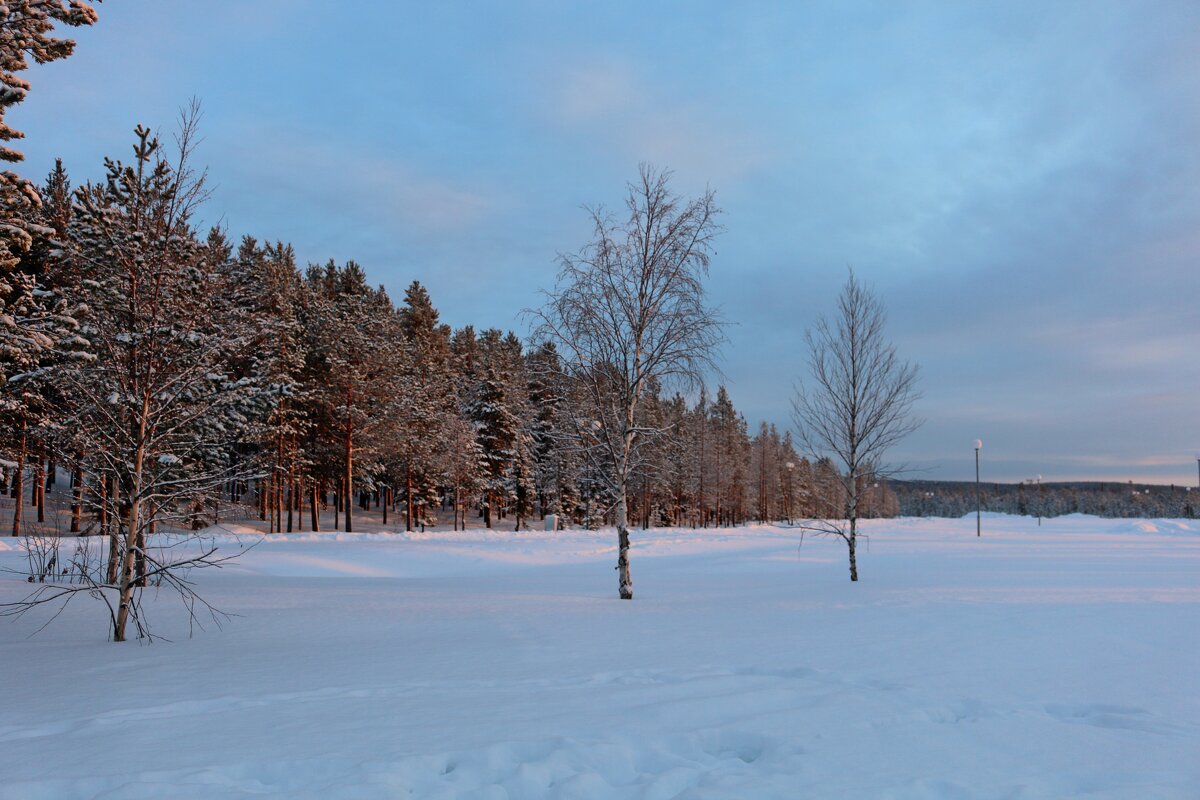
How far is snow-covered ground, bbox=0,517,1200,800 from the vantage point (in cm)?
429

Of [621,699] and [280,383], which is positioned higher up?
[280,383]

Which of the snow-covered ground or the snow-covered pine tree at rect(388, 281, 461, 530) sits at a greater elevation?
the snow-covered pine tree at rect(388, 281, 461, 530)

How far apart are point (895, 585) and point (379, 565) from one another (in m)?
16.6

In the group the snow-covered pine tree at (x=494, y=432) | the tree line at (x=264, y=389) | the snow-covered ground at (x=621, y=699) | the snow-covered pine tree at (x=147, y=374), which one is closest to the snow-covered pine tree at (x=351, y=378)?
the tree line at (x=264, y=389)

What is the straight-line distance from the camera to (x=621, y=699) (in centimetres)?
613

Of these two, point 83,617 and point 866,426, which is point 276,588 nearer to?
point 83,617

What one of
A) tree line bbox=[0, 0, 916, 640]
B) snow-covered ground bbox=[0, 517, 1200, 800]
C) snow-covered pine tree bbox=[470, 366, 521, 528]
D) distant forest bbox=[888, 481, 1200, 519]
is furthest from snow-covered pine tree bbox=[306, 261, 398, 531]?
distant forest bbox=[888, 481, 1200, 519]

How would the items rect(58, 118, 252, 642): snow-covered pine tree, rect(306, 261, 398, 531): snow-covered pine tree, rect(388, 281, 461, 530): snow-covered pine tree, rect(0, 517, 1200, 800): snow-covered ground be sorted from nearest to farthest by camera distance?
rect(0, 517, 1200, 800): snow-covered ground → rect(58, 118, 252, 642): snow-covered pine tree → rect(306, 261, 398, 531): snow-covered pine tree → rect(388, 281, 461, 530): snow-covered pine tree

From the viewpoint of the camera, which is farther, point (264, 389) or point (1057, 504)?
point (1057, 504)

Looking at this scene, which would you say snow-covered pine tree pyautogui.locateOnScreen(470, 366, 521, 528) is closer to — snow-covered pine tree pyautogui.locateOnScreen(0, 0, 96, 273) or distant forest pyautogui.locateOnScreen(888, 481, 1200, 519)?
snow-covered pine tree pyautogui.locateOnScreen(0, 0, 96, 273)

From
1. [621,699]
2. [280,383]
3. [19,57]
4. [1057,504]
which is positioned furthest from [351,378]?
[1057,504]

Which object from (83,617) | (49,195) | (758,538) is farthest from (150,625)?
(758,538)

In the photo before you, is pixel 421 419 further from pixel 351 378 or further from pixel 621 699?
pixel 621 699

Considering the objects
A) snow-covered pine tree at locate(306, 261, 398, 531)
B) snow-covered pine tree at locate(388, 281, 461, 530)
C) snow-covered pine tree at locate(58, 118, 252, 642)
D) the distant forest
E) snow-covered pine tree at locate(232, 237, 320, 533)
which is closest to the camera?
snow-covered pine tree at locate(58, 118, 252, 642)
